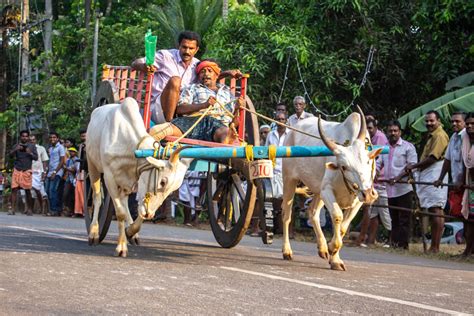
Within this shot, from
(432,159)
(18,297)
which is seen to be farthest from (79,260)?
(432,159)

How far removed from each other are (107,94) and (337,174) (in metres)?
3.26

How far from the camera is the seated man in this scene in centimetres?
963

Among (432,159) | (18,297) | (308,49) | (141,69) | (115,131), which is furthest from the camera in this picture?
(308,49)

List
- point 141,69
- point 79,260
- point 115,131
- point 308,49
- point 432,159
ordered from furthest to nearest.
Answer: point 308,49
point 432,159
point 141,69
point 115,131
point 79,260

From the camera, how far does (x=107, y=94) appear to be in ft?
35.5

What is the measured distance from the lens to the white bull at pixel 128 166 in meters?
8.80

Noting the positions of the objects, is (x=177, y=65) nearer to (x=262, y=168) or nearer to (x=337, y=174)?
(x=262, y=168)

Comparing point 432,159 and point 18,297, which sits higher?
point 432,159

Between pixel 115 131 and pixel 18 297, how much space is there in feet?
10.8

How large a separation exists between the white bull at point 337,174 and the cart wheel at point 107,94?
2.05m

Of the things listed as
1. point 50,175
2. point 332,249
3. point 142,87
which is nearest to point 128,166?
point 142,87

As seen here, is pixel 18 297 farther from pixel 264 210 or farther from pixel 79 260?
pixel 264 210

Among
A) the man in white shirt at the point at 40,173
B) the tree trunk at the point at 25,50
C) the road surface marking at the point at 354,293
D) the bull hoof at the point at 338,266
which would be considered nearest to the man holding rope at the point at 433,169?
the bull hoof at the point at 338,266

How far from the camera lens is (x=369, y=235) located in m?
13.6
